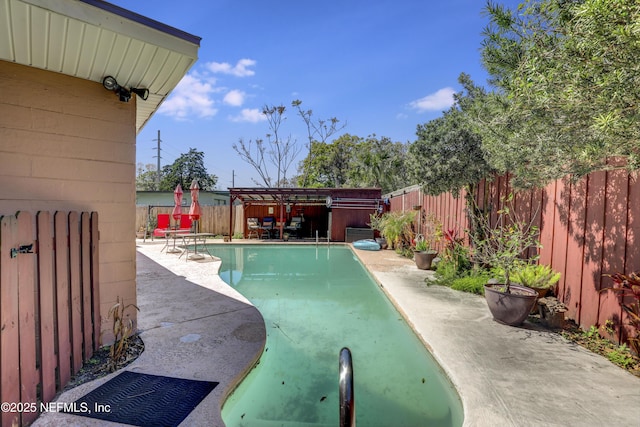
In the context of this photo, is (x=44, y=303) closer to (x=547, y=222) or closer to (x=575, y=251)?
(x=575, y=251)

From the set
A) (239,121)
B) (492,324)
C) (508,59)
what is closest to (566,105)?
(508,59)

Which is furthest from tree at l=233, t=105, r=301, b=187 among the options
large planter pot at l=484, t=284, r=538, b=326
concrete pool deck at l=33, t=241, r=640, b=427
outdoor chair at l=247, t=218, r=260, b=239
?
large planter pot at l=484, t=284, r=538, b=326

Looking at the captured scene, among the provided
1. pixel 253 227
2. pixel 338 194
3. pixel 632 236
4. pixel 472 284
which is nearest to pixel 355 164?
pixel 338 194

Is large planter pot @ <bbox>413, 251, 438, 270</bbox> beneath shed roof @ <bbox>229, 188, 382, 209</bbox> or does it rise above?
beneath

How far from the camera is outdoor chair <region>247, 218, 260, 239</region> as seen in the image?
14.4m

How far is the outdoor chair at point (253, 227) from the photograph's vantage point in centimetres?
1439

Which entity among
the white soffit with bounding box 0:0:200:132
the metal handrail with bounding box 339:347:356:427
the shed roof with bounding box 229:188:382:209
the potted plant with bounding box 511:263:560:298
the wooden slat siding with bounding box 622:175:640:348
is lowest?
the potted plant with bounding box 511:263:560:298

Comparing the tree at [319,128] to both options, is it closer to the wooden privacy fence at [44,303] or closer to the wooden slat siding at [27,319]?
the wooden privacy fence at [44,303]

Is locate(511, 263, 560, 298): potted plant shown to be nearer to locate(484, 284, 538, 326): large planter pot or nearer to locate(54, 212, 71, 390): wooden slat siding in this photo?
locate(484, 284, 538, 326): large planter pot

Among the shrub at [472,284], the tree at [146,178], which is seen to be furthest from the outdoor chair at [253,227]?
the tree at [146,178]

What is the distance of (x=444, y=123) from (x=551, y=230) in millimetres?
2388

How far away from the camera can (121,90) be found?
285 centimetres

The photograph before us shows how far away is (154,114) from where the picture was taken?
3887mm

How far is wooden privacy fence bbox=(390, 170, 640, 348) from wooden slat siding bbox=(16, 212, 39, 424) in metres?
4.58
